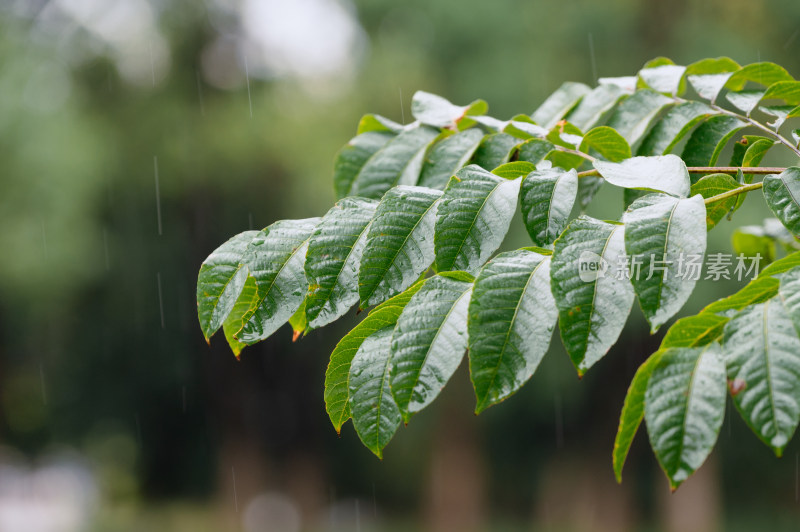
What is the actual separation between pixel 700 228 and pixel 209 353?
28.7ft

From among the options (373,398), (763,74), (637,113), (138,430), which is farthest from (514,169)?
(138,430)

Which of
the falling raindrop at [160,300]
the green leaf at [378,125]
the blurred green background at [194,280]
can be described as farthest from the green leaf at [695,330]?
the falling raindrop at [160,300]

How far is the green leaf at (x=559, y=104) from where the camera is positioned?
42.6 inches

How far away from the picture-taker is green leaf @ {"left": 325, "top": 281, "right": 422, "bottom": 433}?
60 centimetres

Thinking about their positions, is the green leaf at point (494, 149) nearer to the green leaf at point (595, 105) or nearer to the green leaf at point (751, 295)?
the green leaf at point (595, 105)

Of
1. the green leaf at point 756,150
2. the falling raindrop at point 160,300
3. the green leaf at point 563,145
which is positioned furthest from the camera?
the falling raindrop at point 160,300

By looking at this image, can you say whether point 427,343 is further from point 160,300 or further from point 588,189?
point 160,300

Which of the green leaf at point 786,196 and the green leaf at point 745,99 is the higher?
the green leaf at point 745,99

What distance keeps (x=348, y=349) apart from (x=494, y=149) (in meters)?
0.41

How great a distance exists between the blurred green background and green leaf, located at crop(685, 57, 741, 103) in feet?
14.9

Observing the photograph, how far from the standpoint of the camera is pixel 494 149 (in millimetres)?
913

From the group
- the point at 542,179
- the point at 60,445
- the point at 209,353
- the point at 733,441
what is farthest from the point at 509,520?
the point at 542,179

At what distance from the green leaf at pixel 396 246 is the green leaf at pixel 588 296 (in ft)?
0.49

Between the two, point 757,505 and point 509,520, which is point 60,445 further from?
point 757,505
